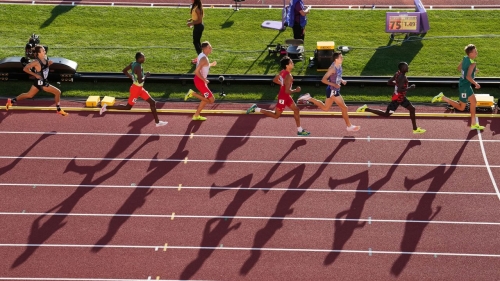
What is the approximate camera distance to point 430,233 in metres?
15.3

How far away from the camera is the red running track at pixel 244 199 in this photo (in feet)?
47.8

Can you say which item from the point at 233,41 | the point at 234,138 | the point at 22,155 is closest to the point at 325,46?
the point at 233,41

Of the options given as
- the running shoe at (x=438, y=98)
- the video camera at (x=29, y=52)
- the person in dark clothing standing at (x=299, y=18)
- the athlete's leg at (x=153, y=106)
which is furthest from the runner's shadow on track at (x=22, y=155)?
the running shoe at (x=438, y=98)

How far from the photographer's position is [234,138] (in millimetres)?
18578

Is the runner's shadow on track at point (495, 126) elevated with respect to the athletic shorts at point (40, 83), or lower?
lower

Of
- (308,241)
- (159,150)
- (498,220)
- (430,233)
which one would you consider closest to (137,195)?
(159,150)

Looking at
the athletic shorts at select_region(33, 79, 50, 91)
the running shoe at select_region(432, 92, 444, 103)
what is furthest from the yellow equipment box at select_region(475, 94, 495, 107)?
the athletic shorts at select_region(33, 79, 50, 91)

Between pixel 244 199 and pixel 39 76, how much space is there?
6380 mm

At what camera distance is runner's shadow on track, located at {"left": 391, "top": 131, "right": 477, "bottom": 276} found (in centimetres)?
1465

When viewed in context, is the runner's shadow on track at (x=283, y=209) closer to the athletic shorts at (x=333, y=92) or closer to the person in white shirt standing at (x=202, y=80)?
the athletic shorts at (x=333, y=92)

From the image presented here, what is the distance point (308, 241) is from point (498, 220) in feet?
13.3

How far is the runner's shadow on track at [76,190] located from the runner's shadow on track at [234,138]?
1.75 meters

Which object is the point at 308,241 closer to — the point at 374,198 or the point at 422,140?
the point at 374,198

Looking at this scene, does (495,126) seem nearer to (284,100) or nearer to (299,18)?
(284,100)
